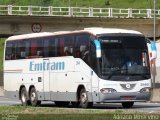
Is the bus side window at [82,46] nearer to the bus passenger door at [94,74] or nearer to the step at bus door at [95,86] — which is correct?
the bus passenger door at [94,74]

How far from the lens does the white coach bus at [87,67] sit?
95.2 ft

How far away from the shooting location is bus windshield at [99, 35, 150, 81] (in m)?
28.9

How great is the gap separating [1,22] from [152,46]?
4378 centimetres

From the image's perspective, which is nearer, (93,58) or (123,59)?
(123,59)

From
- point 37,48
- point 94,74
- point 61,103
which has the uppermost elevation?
point 37,48

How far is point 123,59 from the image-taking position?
29.0 m

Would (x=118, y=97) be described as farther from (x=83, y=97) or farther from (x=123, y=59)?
(x=83, y=97)

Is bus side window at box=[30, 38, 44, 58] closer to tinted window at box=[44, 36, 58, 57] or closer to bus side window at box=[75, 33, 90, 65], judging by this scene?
tinted window at box=[44, 36, 58, 57]

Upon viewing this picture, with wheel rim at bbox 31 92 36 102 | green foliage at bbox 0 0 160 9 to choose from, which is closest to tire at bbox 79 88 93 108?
wheel rim at bbox 31 92 36 102

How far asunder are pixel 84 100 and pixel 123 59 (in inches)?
104

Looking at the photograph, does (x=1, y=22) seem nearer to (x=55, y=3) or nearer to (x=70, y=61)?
(x=70, y=61)

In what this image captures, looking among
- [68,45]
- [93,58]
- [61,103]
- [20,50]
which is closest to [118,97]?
[93,58]

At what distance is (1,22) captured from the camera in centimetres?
7212

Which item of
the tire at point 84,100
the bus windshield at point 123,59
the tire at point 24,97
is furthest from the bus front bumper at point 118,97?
the tire at point 24,97
